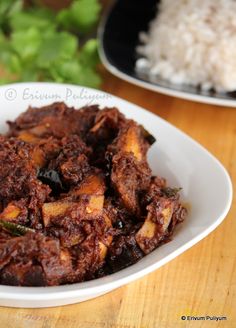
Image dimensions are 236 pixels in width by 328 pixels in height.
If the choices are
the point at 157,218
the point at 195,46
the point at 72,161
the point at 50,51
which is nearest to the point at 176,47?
the point at 195,46

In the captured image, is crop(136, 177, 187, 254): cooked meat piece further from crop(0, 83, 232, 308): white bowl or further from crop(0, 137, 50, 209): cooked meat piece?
crop(0, 137, 50, 209): cooked meat piece

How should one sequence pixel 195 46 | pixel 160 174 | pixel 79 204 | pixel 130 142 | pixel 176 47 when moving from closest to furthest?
pixel 79 204
pixel 130 142
pixel 160 174
pixel 195 46
pixel 176 47

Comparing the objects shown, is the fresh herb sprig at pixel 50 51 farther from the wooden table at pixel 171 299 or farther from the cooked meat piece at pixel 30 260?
the cooked meat piece at pixel 30 260

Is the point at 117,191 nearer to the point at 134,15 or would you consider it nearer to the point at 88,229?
the point at 88,229

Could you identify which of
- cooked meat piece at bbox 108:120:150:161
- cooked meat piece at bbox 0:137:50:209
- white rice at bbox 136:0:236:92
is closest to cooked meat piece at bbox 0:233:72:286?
cooked meat piece at bbox 0:137:50:209

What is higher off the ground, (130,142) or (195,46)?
(130,142)

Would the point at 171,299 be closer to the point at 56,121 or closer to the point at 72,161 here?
the point at 72,161

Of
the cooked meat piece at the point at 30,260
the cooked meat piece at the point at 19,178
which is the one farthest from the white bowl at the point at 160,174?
the cooked meat piece at the point at 19,178

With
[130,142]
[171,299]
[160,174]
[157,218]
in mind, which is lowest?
[171,299]
